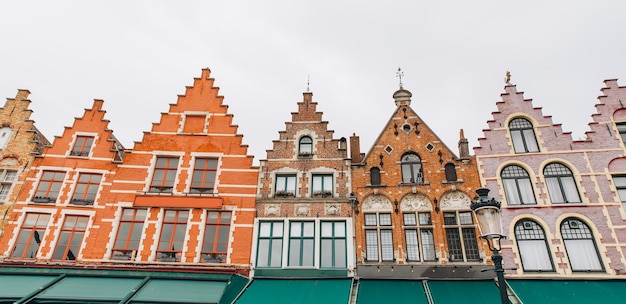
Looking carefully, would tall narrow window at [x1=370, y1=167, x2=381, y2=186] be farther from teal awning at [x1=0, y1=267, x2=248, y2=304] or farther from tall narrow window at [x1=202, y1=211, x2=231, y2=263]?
teal awning at [x1=0, y1=267, x2=248, y2=304]

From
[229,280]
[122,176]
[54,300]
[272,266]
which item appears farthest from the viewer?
[122,176]

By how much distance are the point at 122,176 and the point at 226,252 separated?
230 inches

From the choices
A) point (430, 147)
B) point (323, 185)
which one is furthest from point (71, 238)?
point (430, 147)

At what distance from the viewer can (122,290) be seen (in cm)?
1204

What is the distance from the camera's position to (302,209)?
48.0 ft

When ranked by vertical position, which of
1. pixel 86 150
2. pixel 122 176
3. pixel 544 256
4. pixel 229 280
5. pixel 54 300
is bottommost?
pixel 54 300

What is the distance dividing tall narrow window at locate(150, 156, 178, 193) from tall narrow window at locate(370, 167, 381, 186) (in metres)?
8.47

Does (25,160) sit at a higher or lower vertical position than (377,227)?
higher

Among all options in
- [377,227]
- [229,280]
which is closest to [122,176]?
[229,280]

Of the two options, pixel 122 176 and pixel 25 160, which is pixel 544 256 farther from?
pixel 25 160

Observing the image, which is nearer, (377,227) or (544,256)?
(544,256)

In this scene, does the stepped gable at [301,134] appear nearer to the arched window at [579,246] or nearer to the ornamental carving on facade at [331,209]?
the ornamental carving on facade at [331,209]

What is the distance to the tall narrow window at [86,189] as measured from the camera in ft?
49.5

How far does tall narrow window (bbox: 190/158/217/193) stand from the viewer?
50.1ft
